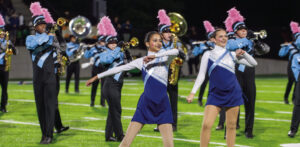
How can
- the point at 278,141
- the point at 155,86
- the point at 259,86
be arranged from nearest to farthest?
the point at 155,86 → the point at 278,141 → the point at 259,86

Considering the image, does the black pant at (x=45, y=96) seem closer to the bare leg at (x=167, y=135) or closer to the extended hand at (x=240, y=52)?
the bare leg at (x=167, y=135)

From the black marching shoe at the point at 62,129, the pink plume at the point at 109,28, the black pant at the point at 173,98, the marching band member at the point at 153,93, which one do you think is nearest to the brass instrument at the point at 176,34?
the black pant at the point at 173,98

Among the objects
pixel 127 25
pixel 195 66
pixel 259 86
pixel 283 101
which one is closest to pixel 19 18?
pixel 127 25

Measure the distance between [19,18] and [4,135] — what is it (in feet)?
58.7

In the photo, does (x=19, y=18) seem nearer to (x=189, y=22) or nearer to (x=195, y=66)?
(x=195, y=66)

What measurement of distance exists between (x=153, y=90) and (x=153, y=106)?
19cm

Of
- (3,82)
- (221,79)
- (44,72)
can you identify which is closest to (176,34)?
(44,72)

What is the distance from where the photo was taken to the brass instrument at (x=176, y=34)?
966cm

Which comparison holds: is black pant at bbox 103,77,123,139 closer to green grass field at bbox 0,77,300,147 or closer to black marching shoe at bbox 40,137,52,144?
green grass field at bbox 0,77,300,147

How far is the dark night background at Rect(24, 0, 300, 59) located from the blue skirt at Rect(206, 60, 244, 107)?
83.2ft

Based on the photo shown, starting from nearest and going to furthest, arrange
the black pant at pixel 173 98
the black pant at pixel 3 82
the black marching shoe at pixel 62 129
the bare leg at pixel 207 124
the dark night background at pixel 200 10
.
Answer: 1. the bare leg at pixel 207 124
2. the black marching shoe at pixel 62 129
3. the black pant at pixel 173 98
4. the black pant at pixel 3 82
5. the dark night background at pixel 200 10

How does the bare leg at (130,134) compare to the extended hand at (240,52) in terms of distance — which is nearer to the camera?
the bare leg at (130,134)

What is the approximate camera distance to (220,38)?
22.4ft

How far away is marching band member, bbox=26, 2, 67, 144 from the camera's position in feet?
26.9
